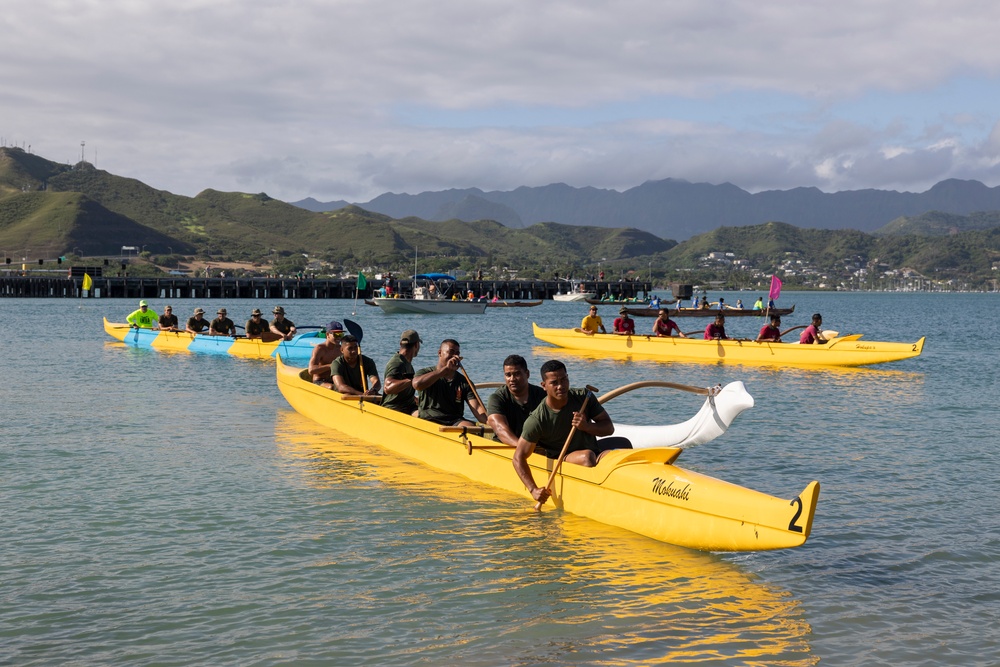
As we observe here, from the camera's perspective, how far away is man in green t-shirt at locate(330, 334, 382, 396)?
47.9ft

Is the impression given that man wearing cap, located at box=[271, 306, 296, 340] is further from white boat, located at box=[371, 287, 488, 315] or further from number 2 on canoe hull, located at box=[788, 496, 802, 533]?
white boat, located at box=[371, 287, 488, 315]

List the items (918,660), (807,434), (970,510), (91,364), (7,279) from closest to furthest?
1. (918,660)
2. (970,510)
3. (807,434)
4. (91,364)
5. (7,279)

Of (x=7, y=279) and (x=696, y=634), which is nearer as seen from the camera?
(x=696, y=634)

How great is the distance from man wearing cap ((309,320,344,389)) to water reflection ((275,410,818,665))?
610 cm

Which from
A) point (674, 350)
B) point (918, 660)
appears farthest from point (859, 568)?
point (674, 350)

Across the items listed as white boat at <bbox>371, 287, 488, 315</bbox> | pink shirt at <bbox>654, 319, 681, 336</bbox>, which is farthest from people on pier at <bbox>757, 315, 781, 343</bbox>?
white boat at <bbox>371, 287, 488, 315</bbox>

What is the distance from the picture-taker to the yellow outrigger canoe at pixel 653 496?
793 centimetres

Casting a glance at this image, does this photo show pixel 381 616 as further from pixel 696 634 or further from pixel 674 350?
pixel 674 350

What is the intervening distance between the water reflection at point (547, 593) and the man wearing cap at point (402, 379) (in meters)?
2.39

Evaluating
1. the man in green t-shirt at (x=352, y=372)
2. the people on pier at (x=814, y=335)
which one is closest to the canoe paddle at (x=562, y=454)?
the man in green t-shirt at (x=352, y=372)

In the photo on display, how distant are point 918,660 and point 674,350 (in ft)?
76.7

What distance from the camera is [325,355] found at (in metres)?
17.1

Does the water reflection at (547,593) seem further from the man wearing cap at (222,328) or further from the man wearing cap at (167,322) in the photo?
the man wearing cap at (167,322)

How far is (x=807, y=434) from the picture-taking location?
16078 millimetres
